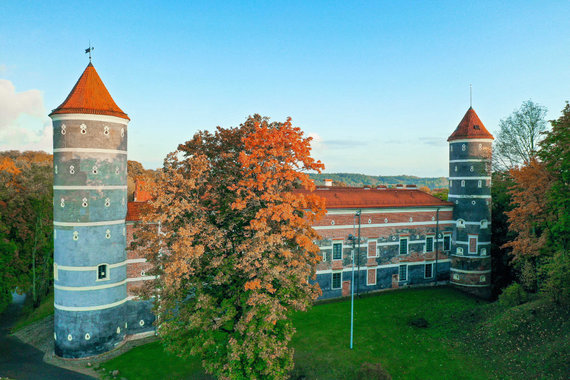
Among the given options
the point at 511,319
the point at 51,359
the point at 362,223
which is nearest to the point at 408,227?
the point at 362,223

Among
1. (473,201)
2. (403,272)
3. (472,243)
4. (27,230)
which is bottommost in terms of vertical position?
(403,272)

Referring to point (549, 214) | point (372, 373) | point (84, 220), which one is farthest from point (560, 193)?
point (84, 220)

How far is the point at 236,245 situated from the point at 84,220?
44.9ft

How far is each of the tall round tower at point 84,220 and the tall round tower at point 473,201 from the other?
3307 centimetres

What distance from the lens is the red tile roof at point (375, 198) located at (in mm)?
35094

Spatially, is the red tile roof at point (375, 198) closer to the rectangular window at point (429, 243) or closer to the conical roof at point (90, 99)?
the rectangular window at point (429, 243)

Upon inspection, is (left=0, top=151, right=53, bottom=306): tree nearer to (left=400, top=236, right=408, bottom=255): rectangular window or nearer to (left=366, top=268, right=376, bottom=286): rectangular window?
(left=366, top=268, right=376, bottom=286): rectangular window

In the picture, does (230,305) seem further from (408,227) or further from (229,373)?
(408,227)

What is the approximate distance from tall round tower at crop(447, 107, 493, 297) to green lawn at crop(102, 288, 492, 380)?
767 centimetres

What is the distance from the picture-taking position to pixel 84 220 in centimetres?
2495

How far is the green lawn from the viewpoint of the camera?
21828 millimetres

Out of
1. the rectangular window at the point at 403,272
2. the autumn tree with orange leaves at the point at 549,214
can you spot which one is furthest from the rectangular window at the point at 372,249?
the autumn tree with orange leaves at the point at 549,214

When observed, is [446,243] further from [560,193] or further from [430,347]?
[430,347]

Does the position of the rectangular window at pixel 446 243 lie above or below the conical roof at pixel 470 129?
below
